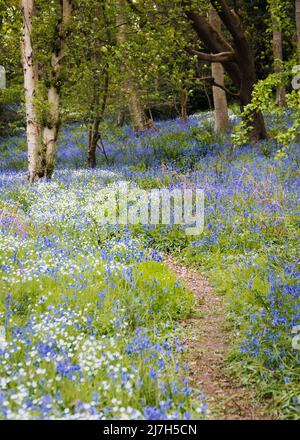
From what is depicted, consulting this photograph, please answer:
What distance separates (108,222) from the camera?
8.38 m

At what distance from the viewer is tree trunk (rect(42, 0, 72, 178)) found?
12.2 meters

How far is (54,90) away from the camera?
1240 centimetres

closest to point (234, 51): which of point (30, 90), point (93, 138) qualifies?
point (93, 138)

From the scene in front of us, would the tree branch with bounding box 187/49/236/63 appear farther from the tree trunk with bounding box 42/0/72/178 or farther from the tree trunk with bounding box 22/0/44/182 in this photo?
the tree trunk with bounding box 22/0/44/182

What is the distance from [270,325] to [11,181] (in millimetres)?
9116

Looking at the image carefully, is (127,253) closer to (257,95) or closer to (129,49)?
(257,95)

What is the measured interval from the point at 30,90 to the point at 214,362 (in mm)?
8908

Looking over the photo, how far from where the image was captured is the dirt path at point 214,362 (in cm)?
395

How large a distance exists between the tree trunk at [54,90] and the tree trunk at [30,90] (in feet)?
1.31

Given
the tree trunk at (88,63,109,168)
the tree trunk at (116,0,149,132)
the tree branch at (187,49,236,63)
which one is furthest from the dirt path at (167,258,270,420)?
the tree trunk at (116,0,149,132)

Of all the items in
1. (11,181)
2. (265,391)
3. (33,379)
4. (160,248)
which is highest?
(11,181)

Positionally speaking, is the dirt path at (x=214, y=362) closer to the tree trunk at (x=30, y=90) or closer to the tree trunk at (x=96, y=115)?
the tree trunk at (x=30, y=90)

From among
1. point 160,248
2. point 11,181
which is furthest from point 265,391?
point 11,181

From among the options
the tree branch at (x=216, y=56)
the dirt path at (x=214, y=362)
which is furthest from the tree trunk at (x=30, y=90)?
the dirt path at (x=214, y=362)
